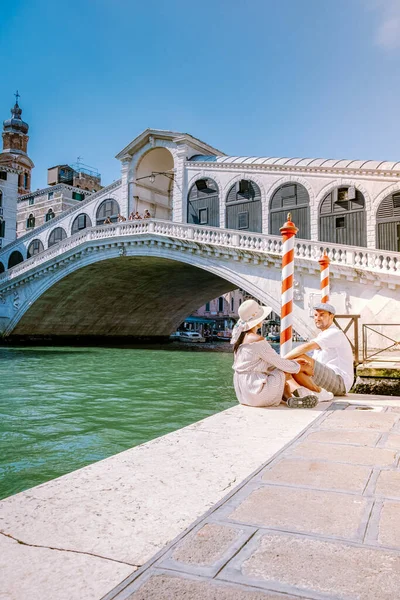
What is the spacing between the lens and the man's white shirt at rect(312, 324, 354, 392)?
4543 millimetres

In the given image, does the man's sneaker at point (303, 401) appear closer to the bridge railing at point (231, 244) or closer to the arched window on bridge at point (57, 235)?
the bridge railing at point (231, 244)

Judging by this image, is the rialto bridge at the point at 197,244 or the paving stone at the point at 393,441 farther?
the rialto bridge at the point at 197,244

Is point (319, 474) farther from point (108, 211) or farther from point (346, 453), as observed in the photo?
point (108, 211)

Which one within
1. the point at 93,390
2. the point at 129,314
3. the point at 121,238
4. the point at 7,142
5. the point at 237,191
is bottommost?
the point at 93,390

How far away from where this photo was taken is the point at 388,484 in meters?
2.05

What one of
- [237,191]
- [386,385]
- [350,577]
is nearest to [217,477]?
[350,577]

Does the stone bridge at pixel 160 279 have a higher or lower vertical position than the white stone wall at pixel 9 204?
lower

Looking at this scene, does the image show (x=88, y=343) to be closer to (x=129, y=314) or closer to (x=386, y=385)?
(x=129, y=314)

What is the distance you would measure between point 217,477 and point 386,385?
434 cm

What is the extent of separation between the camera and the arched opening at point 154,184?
22.2 meters

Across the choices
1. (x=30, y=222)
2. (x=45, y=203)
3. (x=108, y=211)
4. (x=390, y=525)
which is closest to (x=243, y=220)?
(x=108, y=211)

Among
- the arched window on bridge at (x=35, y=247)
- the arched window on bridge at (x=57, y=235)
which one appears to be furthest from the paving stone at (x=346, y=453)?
the arched window on bridge at (x=35, y=247)

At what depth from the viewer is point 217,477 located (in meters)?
2.21

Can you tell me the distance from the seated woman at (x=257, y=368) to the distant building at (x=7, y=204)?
99.3ft
